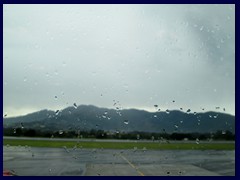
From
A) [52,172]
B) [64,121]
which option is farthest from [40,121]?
[52,172]

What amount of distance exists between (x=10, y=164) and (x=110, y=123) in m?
10.8

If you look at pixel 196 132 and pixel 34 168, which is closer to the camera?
pixel 196 132

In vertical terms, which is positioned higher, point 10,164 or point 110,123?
point 110,123

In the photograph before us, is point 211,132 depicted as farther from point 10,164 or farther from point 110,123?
point 10,164

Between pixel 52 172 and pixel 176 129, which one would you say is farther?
pixel 52 172

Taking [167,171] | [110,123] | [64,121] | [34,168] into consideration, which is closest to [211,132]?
[110,123]

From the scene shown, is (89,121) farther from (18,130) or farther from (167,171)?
(167,171)

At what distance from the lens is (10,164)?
55.8 feet
